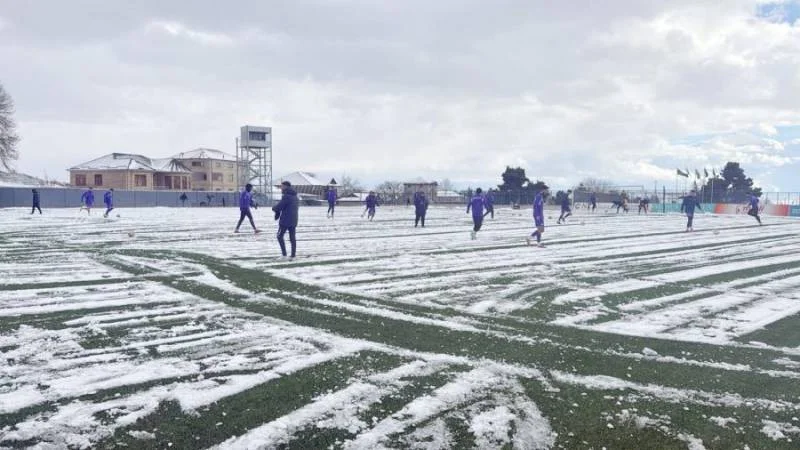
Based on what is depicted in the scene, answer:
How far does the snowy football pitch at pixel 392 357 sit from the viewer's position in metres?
3.96

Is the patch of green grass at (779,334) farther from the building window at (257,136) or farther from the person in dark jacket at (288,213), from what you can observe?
the building window at (257,136)

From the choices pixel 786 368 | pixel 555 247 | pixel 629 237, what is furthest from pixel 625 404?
pixel 629 237

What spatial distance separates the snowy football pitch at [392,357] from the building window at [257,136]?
256 feet

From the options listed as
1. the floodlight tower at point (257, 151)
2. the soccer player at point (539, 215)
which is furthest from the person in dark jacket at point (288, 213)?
the floodlight tower at point (257, 151)

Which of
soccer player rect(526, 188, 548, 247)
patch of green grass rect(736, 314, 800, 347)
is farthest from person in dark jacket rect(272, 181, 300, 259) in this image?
patch of green grass rect(736, 314, 800, 347)

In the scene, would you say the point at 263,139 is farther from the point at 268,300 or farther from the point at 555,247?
the point at 268,300

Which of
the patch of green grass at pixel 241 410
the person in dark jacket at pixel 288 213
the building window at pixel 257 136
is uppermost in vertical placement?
the building window at pixel 257 136

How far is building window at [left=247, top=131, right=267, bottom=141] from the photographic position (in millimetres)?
87438

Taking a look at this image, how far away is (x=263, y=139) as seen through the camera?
87938 millimetres

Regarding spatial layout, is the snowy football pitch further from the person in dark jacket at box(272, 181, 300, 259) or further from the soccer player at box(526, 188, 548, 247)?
the soccer player at box(526, 188, 548, 247)

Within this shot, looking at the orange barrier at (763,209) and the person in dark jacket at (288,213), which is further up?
the person in dark jacket at (288,213)

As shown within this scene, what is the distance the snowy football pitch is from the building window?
7797 centimetres

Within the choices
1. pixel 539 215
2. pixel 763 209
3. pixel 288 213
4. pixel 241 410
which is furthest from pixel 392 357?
pixel 763 209

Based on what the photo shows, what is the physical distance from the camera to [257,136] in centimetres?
8781
